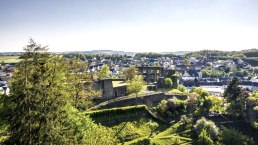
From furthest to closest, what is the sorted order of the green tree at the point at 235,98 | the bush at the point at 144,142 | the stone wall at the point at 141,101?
the green tree at the point at 235,98 < the stone wall at the point at 141,101 < the bush at the point at 144,142

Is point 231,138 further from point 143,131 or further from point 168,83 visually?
point 168,83

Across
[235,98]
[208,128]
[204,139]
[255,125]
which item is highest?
[235,98]

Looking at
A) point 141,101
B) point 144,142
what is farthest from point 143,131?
point 141,101

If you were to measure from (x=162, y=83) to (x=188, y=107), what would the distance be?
19.1 m

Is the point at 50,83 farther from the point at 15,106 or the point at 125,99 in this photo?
the point at 125,99

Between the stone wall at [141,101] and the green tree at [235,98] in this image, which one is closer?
the stone wall at [141,101]

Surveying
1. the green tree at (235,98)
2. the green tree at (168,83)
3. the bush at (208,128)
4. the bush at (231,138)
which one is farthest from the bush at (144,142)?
the green tree at (168,83)

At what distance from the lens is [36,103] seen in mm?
21078

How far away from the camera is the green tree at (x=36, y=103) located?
20422 mm

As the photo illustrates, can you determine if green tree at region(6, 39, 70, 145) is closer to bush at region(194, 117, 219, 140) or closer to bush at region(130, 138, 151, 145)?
bush at region(130, 138, 151, 145)

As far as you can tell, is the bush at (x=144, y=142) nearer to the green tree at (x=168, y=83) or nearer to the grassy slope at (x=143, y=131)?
the grassy slope at (x=143, y=131)

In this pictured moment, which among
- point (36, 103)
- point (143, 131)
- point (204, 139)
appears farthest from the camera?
point (143, 131)

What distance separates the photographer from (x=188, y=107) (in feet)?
200

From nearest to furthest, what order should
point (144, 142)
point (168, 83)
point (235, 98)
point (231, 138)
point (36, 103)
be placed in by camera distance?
point (36, 103)
point (144, 142)
point (231, 138)
point (235, 98)
point (168, 83)
